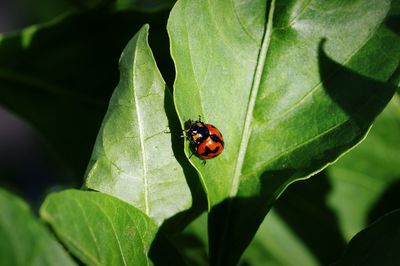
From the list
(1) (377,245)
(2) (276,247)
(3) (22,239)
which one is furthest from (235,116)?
(2) (276,247)

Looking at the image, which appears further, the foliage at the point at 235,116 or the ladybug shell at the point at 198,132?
the ladybug shell at the point at 198,132

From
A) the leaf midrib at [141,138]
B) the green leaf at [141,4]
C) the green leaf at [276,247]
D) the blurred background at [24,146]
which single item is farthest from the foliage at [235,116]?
the blurred background at [24,146]

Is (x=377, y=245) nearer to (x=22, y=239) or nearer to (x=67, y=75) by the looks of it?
(x=22, y=239)

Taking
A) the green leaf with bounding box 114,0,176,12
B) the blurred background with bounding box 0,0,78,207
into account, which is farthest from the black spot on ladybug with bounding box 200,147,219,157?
the blurred background with bounding box 0,0,78,207

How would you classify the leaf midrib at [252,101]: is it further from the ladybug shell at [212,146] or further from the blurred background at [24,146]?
the blurred background at [24,146]

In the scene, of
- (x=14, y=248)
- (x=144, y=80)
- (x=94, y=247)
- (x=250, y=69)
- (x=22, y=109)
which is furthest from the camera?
(x=22, y=109)

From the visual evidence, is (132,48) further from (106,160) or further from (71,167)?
(71,167)

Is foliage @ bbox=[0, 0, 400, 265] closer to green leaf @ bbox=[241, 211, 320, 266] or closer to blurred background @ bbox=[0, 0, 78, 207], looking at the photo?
green leaf @ bbox=[241, 211, 320, 266]

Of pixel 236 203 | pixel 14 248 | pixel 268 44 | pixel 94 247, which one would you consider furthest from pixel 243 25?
pixel 14 248
